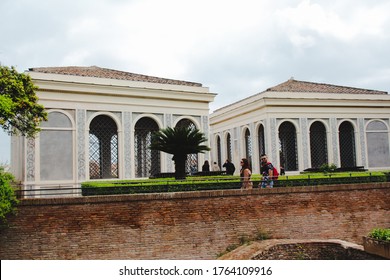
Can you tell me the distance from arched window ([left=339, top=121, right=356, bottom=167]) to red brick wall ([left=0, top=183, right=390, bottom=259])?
11839 mm

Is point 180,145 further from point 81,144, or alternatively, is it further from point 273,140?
point 273,140

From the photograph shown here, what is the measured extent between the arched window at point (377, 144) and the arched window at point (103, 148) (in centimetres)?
1588

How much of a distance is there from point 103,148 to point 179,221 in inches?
420

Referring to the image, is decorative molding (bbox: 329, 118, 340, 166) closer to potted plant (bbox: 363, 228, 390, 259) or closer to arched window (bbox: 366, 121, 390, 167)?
arched window (bbox: 366, 121, 390, 167)

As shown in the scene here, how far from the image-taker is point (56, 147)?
66.5 feet

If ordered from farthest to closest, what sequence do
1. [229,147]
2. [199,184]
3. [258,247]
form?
1. [229,147]
2. [199,184]
3. [258,247]

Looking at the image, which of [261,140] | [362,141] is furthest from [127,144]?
[362,141]

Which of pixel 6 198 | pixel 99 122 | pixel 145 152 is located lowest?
pixel 6 198

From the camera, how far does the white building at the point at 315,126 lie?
2681cm

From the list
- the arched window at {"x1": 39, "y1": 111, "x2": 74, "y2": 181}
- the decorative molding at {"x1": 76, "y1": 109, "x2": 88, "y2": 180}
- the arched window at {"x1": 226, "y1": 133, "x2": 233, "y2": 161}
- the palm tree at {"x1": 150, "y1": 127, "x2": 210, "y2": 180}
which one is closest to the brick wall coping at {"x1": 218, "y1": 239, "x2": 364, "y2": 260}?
the palm tree at {"x1": 150, "y1": 127, "x2": 210, "y2": 180}

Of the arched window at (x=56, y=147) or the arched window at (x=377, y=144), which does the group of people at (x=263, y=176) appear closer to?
the arched window at (x=56, y=147)

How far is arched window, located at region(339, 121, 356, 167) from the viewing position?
28469 mm
